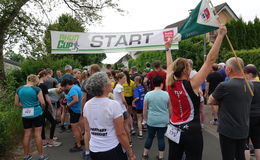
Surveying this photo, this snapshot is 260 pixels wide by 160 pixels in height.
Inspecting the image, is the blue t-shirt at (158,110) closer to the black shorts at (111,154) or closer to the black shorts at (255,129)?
the black shorts at (255,129)

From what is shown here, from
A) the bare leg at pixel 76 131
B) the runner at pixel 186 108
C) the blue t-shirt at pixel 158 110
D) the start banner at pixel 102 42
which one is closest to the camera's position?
the runner at pixel 186 108

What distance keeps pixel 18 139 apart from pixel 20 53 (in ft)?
21.3

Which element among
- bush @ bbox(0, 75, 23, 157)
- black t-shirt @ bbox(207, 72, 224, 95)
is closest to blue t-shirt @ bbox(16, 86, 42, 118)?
bush @ bbox(0, 75, 23, 157)

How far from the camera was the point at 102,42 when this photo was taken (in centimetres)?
935

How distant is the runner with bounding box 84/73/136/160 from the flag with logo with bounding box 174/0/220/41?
1.79m

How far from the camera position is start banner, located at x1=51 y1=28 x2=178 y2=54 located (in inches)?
359

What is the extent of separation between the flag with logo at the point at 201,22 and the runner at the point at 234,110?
2.08 feet

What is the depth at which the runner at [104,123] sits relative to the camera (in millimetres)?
2512

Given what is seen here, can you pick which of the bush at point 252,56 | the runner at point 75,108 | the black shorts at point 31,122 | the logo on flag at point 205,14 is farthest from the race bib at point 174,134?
the bush at point 252,56

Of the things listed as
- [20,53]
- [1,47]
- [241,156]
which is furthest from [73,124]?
[20,53]

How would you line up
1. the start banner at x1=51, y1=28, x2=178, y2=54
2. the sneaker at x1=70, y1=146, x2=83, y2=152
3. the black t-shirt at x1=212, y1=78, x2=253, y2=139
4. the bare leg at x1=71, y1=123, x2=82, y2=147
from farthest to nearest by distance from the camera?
the start banner at x1=51, y1=28, x2=178, y2=54 → the sneaker at x1=70, y1=146, x2=83, y2=152 → the bare leg at x1=71, y1=123, x2=82, y2=147 → the black t-shirt at x1=212, y1=78, x2=253, y2=139

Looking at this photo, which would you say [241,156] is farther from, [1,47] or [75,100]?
[1,47]

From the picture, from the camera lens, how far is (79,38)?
30.5 ft

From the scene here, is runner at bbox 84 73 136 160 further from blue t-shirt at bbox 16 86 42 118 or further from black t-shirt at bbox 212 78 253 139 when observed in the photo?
blue t-shirt at bbox 16 86 42 118
